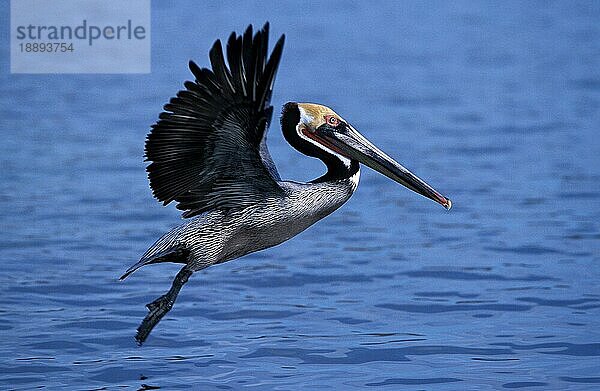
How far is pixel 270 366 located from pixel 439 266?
242cm

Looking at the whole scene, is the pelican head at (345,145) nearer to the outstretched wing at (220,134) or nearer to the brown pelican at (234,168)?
the brown pelican at (234,168)

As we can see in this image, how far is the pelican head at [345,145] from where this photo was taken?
685 cm

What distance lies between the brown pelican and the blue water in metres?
0.73

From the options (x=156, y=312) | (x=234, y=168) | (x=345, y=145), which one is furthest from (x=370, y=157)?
(x=156, y=312)

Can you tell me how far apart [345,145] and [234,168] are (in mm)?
673

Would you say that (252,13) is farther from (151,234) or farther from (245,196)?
(245,196)

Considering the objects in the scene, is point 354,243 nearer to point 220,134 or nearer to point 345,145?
point 345,145

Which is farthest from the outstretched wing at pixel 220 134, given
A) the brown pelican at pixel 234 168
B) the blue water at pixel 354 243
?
the blue water at pixel 354 243

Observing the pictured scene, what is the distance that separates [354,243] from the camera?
9.85 m

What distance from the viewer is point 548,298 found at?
8.41 m

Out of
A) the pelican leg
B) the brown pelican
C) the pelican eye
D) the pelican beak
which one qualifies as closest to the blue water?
the pelican leg

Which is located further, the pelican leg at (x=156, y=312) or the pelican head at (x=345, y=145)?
the pelican head at (x=345, y=145)

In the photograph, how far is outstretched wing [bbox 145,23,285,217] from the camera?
5.98 m

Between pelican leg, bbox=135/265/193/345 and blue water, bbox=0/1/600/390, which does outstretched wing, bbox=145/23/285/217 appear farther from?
blue water, bbox=0/1/600/390
